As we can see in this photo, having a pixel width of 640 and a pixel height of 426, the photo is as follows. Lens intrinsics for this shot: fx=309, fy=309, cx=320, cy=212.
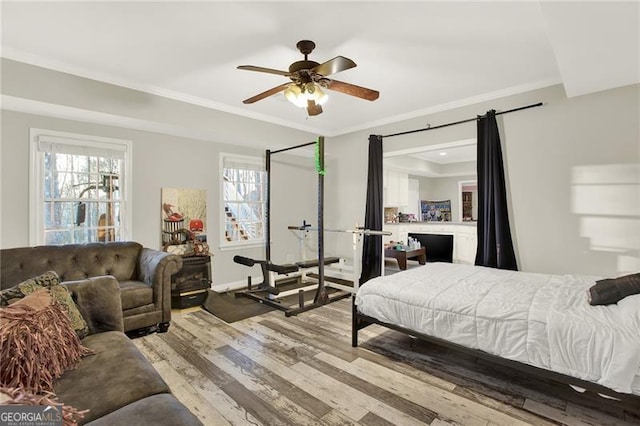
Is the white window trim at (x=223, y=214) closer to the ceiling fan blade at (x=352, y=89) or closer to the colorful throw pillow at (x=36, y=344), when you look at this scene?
the ceiling fan blade at (x=352, y=89)

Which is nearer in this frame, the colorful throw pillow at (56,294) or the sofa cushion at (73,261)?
the colorful throw pillow at (56,294)

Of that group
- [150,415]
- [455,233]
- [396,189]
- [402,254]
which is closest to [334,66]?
[150,415]

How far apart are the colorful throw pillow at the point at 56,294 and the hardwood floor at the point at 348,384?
84 cm

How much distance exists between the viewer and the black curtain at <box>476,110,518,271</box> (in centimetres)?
371

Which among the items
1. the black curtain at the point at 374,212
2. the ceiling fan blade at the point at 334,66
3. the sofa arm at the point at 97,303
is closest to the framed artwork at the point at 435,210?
the black curtain at the point at 374,212

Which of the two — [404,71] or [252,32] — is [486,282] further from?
[252,32]

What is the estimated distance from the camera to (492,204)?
3.80m

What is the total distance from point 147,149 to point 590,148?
17.8ft

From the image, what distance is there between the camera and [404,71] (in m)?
3.30

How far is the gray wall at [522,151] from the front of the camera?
3.10 m

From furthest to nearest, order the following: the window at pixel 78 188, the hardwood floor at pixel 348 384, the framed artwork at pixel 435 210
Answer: the framed artwork at pixel 435 210 → the window at pixel 78 188 → the hardwood floor at pixel 348 384

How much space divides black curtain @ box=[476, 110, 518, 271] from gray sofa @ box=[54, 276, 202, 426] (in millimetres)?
3658

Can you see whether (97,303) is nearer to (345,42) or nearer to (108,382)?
(108,382)

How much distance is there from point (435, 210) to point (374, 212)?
16.4 ft
